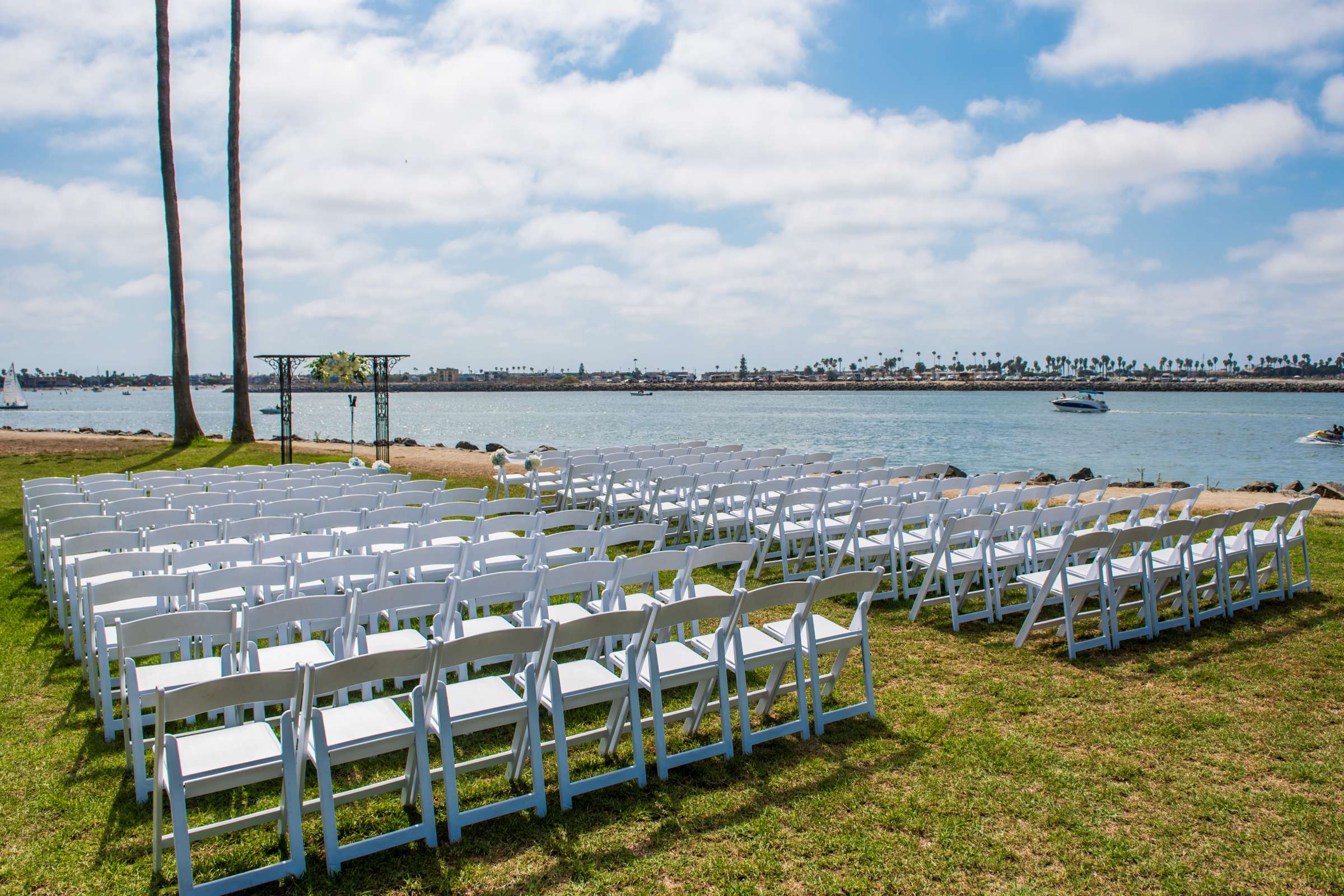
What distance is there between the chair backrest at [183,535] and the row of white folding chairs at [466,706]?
2.21 metres

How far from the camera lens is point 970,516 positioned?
21.0 feet

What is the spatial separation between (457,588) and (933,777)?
2603 millimetres

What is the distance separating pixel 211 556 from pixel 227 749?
2.45 metres

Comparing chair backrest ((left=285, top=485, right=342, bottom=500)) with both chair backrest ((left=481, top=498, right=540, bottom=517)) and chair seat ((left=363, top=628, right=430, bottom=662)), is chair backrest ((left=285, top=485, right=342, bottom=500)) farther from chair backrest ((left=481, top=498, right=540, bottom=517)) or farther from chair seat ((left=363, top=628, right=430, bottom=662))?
chair seat ((left=363, top=628, right=430, bottom=662))

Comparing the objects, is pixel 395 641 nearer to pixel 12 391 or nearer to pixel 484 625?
pixel 484 625

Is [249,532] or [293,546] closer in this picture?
[293,546]

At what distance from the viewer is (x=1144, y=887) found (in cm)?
314

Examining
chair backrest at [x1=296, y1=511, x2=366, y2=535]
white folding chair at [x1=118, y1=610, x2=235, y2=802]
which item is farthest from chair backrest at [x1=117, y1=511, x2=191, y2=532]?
white folding chair at [x1=118, y1=610, x2=235, y2=802]

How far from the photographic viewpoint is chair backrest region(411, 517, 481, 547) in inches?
259

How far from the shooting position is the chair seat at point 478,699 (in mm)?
3684

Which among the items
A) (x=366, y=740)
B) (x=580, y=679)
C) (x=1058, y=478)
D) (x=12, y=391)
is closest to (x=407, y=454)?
(x=1058, y=478)

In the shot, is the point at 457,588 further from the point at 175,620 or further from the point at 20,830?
the point at 20,830

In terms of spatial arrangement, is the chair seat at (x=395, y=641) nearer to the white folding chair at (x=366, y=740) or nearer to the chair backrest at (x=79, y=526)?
the white folding chair at (x=366, y=740)

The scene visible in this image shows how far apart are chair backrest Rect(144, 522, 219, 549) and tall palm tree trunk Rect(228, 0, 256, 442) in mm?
16520
